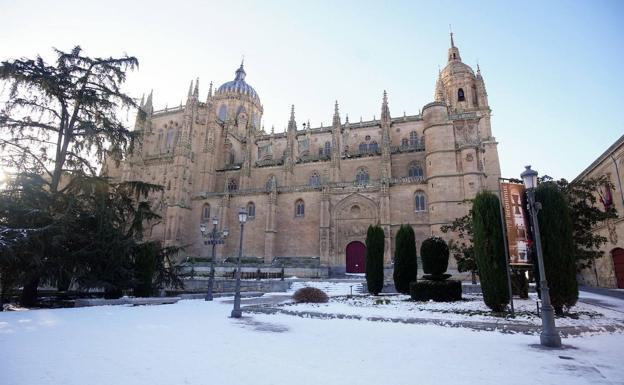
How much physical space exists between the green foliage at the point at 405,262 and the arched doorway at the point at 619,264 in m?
12.6

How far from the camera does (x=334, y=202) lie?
1305 inches

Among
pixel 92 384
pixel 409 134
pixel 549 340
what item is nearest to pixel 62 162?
pixel 92 384

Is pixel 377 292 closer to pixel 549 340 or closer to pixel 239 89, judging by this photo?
pixel 549 340

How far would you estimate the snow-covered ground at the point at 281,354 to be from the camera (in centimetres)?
430

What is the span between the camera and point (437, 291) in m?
14.9

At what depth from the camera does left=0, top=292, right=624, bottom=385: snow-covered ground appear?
14.1 ft

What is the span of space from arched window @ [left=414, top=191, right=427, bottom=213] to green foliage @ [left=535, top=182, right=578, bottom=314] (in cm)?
2062

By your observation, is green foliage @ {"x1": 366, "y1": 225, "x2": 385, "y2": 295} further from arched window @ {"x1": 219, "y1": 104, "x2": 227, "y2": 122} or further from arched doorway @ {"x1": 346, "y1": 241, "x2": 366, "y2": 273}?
arched window @ {"x1": 219, "y1": 104, "x2": 227, "y2": 122}

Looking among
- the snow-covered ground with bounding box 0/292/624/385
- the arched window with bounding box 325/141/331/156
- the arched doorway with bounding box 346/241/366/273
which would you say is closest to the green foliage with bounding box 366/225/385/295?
the snow-covered ground with bounding box 0/292/624/385

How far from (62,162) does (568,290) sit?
19.2 meters

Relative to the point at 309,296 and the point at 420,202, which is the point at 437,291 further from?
the point at 420,202

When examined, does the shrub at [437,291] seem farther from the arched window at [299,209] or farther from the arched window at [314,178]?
the arched window at [314,178]

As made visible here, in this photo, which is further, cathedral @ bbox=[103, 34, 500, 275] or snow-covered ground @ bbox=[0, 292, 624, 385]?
cathedral @ bbox=[103, 34, 500, 275]

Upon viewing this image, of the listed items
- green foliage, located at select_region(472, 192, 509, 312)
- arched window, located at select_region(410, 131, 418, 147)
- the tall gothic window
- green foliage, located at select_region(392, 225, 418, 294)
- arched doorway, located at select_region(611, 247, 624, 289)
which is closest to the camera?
green foliage, located at select_region(472, 192, 509, 312)
